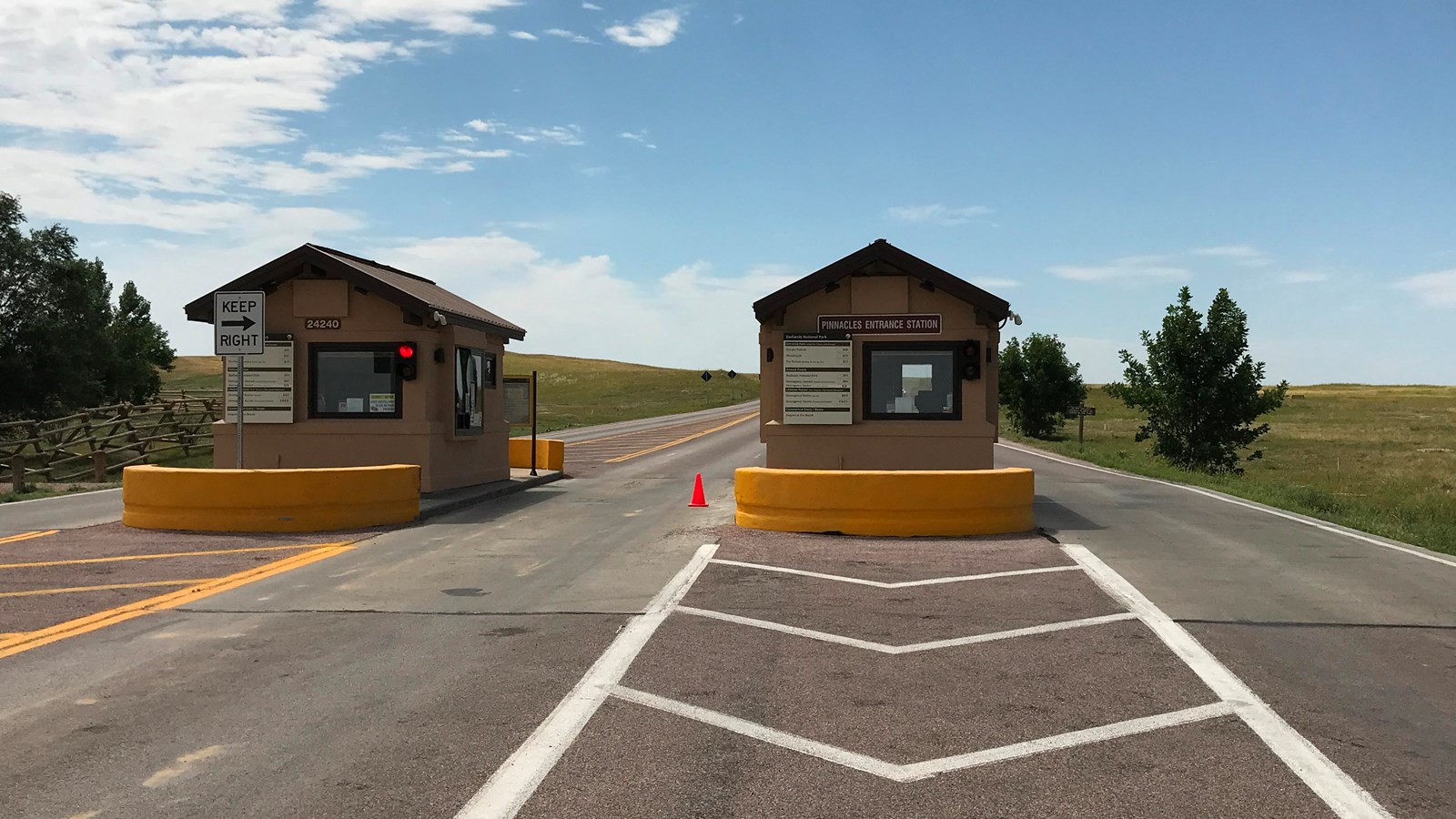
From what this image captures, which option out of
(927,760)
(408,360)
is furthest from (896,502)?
→ (927,760)

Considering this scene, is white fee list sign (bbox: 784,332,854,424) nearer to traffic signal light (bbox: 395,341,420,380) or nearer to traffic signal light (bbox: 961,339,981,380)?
traffic signal light (bbox: 961,339,981,380)

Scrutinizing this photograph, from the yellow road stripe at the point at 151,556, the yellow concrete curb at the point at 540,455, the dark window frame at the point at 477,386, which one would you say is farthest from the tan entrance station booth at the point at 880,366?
the yellow concrete curb at the point at 540,455

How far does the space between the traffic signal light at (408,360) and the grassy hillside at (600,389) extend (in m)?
40.5

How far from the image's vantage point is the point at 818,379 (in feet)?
52.8

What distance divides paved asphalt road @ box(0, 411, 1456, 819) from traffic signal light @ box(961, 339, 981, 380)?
4280 mm

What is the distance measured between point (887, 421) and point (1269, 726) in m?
10.8

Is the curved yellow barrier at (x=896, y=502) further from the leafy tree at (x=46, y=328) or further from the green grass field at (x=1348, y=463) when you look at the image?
the leafy tree at (x=46, y=328)

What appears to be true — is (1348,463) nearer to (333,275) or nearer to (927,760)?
(333,275)

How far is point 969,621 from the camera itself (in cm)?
817

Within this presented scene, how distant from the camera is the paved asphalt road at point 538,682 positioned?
15.1 feet

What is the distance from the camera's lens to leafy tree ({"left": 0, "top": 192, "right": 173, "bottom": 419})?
136ft

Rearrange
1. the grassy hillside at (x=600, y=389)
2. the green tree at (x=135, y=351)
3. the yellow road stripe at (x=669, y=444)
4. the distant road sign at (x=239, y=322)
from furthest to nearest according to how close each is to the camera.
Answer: the grassy hillside at (x=600, y=389)
the green tree at (x=135, y=351)
the yellow road stripe at (x=669, y=444)
the distant road sign at (x=239, y=322)

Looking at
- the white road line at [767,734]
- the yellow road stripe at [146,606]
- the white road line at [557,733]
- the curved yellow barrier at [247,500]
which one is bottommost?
the yellow road stripe at [146,606]

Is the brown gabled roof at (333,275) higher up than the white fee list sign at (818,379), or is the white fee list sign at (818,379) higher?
the brown gabled roof at (333,275)
